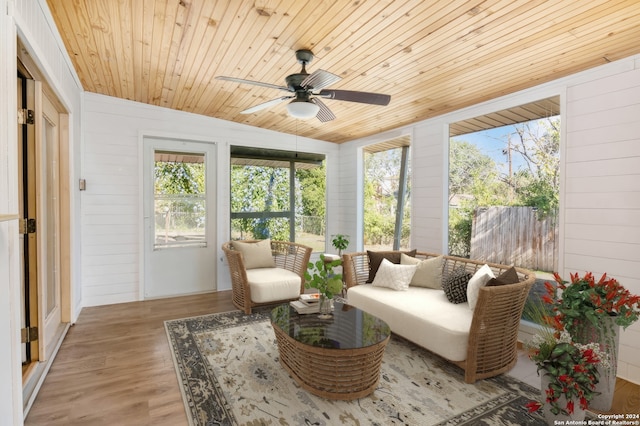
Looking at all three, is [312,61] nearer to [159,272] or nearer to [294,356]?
[294,356]

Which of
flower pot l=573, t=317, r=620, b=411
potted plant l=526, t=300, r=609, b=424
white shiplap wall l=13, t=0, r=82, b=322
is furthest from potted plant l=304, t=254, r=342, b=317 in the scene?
white shiplap wall l=13, t=0, r=82, b=322

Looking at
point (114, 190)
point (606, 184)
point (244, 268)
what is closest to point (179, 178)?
point (114, 190)

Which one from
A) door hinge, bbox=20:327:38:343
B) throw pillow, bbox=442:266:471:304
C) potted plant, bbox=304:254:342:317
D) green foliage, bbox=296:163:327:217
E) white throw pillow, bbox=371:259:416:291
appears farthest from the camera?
green foliage, bbox=296:163:327:217

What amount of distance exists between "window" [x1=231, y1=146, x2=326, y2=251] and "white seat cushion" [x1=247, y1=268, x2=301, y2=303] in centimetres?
115

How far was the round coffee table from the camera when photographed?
7.36ft

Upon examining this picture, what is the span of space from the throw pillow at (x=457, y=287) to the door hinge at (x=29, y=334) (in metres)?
3.39

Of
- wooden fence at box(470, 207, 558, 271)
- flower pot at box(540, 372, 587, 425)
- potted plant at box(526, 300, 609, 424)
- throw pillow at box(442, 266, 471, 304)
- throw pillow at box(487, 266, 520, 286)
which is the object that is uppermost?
wooden fence at box(470, 207, 558, 271)

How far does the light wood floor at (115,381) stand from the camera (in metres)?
2.11

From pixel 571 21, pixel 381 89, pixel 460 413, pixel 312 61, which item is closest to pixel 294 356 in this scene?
pixel 460 413

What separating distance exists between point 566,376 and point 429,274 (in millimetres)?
1731

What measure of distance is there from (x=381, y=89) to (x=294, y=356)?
266 cm

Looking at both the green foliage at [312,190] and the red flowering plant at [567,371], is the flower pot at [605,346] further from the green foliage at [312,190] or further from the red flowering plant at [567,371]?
the green foliage at [312,190]

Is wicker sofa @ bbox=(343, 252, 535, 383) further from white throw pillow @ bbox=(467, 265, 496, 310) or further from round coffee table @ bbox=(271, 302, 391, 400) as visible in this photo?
round coffee table @ bbox=(271, 302, 391, 400)

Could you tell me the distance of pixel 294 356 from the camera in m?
2.50
